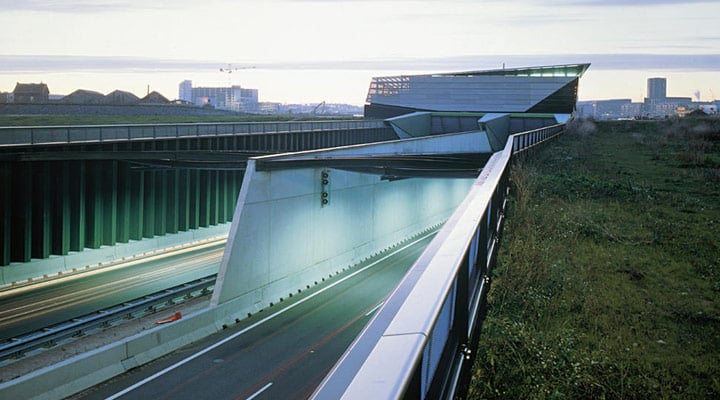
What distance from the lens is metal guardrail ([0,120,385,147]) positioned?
2589 cm

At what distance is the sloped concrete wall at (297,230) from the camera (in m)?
23.4

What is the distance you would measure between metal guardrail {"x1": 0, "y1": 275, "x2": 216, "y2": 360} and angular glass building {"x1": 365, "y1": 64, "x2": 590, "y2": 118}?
6125 centimetres

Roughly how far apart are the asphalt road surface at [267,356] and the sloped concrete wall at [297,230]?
35.7 inches

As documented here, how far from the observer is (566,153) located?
105 feet

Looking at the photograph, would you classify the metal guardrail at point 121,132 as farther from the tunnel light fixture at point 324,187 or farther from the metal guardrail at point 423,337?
the metal guardrail at point 423,337

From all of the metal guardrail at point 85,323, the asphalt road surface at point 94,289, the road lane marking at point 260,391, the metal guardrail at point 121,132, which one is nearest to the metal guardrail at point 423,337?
the road lane marking at point 260,391

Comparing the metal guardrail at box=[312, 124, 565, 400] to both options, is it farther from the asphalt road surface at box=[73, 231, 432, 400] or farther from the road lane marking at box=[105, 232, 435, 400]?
the road lane marking at box=[105, 232, 435, 400]

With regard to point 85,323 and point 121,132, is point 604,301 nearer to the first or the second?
point 85,323

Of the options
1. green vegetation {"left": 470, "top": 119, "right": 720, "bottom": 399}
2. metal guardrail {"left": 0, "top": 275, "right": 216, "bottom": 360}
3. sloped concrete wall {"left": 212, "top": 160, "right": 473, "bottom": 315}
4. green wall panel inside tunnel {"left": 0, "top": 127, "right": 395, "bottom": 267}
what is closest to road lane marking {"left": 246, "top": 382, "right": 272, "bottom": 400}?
sloped concrete wall {"left": 212, "top": 160, "right": 473, "bottom": 315}

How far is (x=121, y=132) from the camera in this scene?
31062 millimetres

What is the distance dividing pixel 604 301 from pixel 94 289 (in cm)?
2151

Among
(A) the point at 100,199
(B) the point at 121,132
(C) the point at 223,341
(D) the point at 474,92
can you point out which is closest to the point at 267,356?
(C) the point at 223,341

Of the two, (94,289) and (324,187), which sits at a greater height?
(324,187)

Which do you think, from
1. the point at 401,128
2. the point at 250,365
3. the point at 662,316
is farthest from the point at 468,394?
the point at 401,128
